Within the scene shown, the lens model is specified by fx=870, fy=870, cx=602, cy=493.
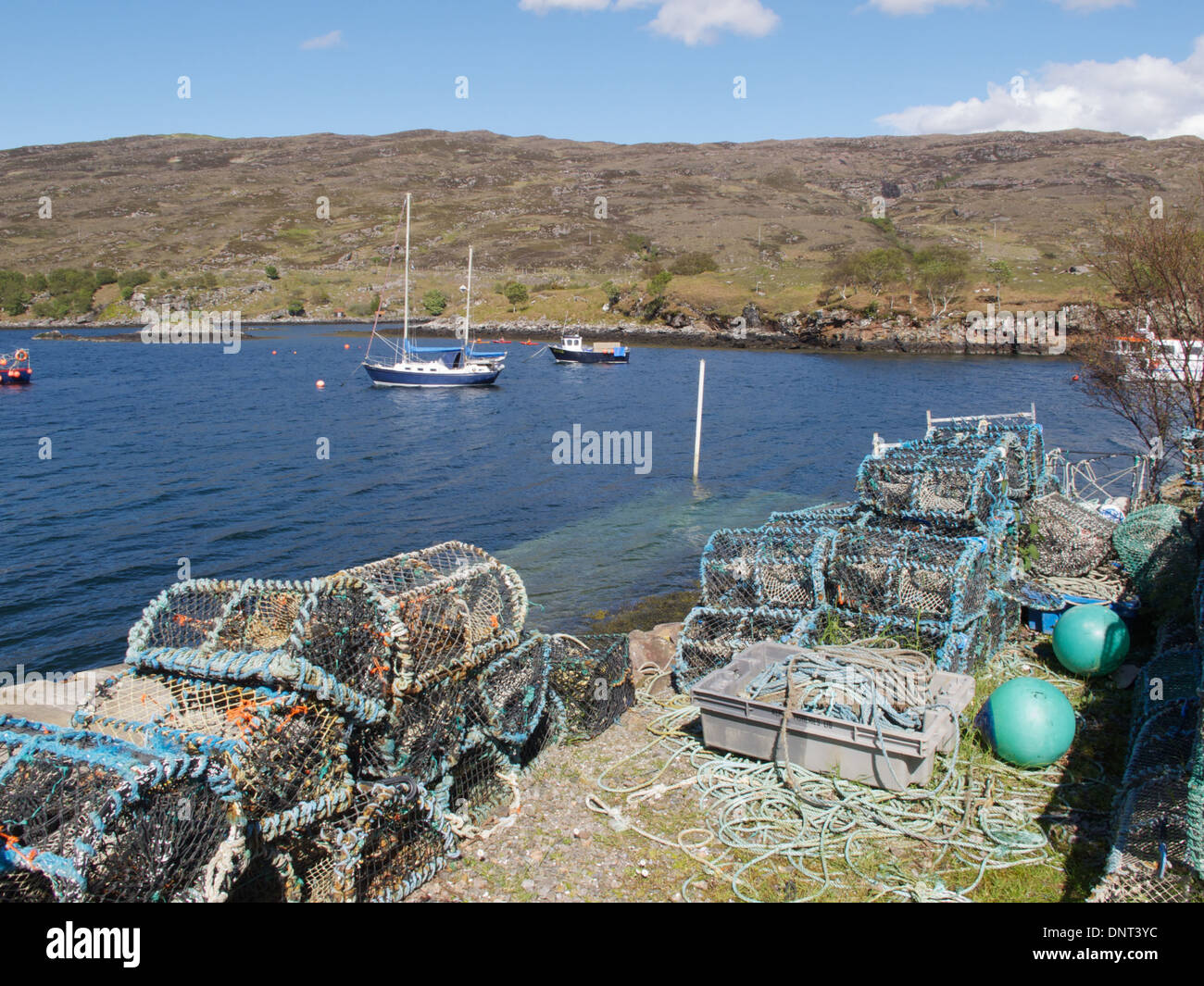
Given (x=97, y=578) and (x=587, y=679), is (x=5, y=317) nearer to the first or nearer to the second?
(x=97, y=578)

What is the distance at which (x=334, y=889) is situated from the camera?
5.26 metres

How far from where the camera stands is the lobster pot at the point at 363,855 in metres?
4.96

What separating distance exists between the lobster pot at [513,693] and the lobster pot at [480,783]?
142 mm

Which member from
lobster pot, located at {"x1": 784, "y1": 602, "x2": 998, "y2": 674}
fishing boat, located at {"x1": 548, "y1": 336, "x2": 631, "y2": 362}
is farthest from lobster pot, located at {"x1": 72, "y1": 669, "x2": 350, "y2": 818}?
fishing boat, located at {"x1": 548, "y1": 336, "x2": 631, "y2": 362}

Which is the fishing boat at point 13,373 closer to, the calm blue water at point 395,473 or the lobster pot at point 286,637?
the calm blue water at point 395,473

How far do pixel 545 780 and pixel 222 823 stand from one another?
3.34 m

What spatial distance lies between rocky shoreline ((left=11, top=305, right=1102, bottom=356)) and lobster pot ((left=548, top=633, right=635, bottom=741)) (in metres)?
67.3

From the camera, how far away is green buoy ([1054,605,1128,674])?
28.0 feet

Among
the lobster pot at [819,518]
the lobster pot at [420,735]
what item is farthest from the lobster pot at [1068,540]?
the lobster pot at [420,735]

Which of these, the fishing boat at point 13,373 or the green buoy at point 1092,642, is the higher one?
the fishing boat at point 13,373

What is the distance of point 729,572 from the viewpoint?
998 centimetres

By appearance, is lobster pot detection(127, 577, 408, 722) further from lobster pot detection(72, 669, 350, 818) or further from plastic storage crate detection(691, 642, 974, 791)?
plastic storage crate detection(691, 642, 974, 791)

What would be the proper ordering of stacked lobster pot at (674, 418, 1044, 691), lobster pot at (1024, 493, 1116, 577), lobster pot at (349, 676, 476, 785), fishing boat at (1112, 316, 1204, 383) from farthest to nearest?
1. fishing boat at (1112, 316, 1204, 383)
2. lobster pot at (1024, 493, 1116, 577)
3. stacked lobster pot at (674, 418, 1044, 691)
4. lobster pot at (349, 676, 476, 785)
